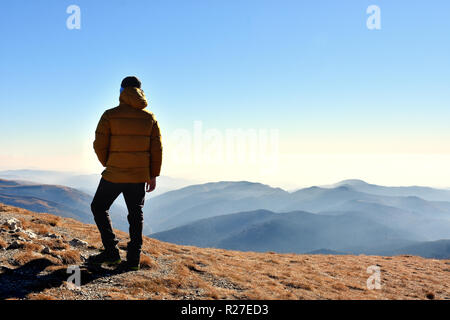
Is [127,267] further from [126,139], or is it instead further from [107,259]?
[126,139]

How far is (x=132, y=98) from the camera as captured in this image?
6770 mm

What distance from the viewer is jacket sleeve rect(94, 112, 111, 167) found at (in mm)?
6637

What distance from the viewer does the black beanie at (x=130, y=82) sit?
700cm

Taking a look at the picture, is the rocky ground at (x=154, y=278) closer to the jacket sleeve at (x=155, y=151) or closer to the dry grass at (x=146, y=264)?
the dry grass at (x=146, y=264)

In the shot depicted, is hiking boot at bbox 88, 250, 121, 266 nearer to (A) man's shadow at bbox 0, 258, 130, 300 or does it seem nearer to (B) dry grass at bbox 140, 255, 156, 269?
(A) man's shadow at bbox 0, 258, 130, 300

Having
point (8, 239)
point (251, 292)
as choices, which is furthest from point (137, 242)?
point (8, 239)

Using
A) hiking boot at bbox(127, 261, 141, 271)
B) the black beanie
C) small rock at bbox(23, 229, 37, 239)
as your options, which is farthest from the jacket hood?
small rock at bbox(23, 229, 37, 239)

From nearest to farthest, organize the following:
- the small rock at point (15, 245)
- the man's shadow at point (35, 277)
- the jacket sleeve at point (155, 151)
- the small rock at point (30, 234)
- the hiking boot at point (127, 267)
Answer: the man's shadow at point (35, 277) < the jacket sleeve at point (155, 151) < the hiking boot at point (127, 267) < the small rock at point (15, 245) < the small rock at point (30, 234)

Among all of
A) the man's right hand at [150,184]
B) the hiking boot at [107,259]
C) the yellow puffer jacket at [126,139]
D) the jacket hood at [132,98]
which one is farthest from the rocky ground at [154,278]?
the jacket hood at [132,98]

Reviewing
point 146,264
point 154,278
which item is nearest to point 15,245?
point 146,264

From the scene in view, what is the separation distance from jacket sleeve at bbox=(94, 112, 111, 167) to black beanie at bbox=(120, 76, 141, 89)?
3.33 ft

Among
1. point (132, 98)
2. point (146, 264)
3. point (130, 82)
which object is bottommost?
point (146, 264)

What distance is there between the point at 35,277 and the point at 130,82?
17.9ft
